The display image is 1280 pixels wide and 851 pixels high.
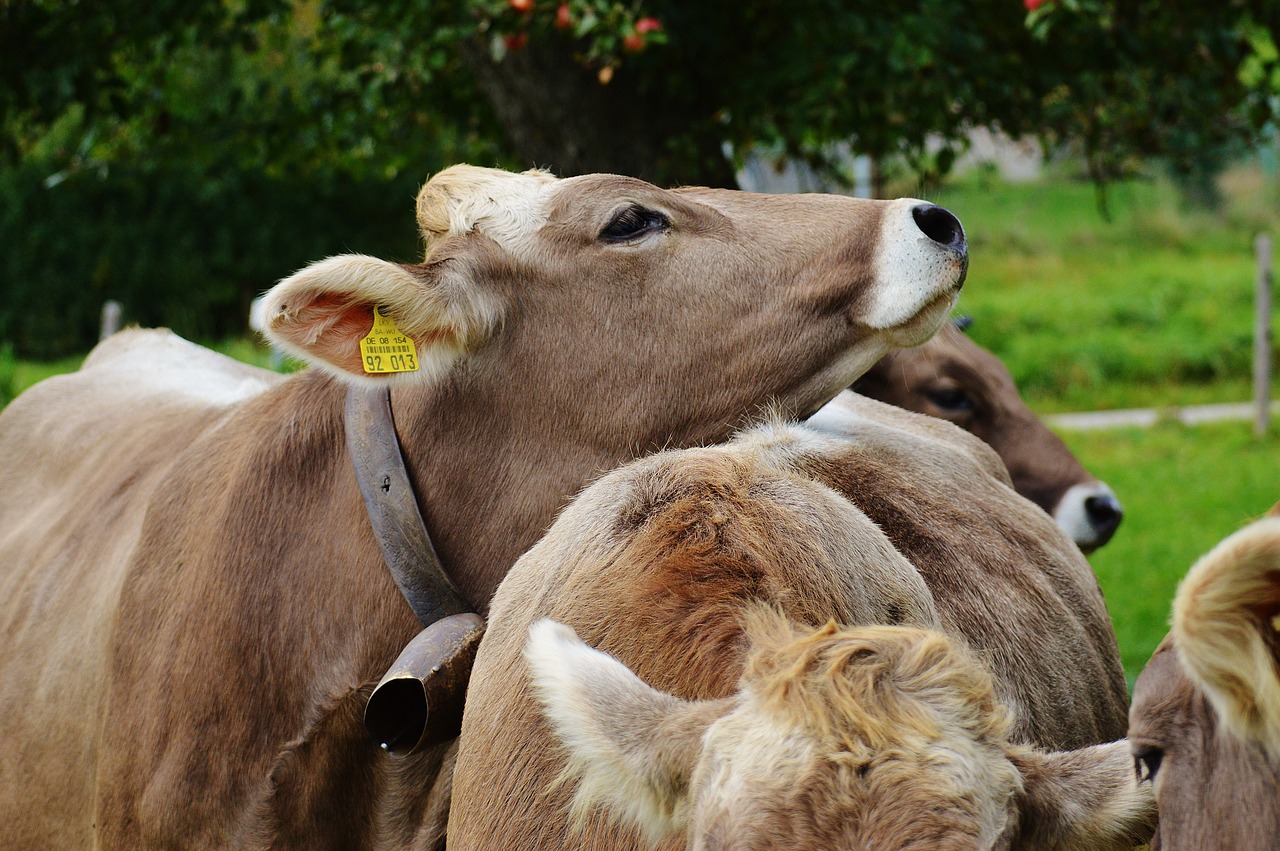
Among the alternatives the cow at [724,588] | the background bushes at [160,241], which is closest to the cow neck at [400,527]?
the cow at [724,588]

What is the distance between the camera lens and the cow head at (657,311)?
2.76 metres

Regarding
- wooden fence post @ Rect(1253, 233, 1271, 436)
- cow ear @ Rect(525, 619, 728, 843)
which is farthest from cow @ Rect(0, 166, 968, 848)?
wooden fence post @ Rect(1253, 233, 1271, 436)

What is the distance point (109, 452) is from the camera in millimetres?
3908

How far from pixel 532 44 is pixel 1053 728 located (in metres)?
3.67

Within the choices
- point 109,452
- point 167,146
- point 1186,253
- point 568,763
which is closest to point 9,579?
point 109,452

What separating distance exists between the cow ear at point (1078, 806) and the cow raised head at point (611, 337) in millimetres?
1210

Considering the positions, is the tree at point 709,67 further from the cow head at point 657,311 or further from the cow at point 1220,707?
the cow at point 1220,707

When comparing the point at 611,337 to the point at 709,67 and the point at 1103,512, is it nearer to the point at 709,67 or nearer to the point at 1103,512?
the point at 1103,512

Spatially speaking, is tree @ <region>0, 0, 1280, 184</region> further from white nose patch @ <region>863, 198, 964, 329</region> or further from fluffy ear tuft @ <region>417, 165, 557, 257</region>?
white nose patch @ <region>863, 198, 964, 329</region>

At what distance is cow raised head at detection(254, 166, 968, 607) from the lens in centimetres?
278

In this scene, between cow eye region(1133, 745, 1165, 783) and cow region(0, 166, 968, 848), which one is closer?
cow eye region(1133, 745, 1165, 783)

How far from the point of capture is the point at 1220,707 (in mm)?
1559

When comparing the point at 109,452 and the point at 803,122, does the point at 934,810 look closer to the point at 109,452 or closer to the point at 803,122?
the point at 109,452

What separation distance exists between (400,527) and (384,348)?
38 cm
